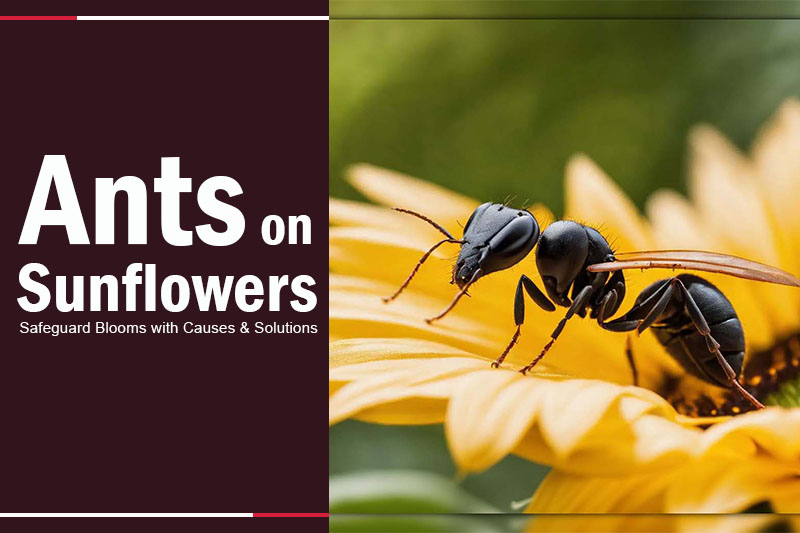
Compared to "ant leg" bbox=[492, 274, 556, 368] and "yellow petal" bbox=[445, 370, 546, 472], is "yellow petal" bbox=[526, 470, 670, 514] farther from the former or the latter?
"ant leg" bbox=[492, 274, 556, 368]

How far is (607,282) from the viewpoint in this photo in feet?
4.43

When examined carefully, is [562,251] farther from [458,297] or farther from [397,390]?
[397,390]

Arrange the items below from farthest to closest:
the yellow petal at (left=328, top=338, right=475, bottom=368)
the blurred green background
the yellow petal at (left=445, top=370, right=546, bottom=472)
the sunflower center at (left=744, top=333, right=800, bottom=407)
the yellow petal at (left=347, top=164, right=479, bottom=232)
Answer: the blurred green background < the yellow petal at (left=347, top=164, right=479, bottom=232) < the sunflower center at (left=744, top=333, right=800, bottom=407) < the yellow petal at (left=328, top=338, right=475, bottom=368) < the yellow petal at (left=445, top=370, right=546, bottom=472)

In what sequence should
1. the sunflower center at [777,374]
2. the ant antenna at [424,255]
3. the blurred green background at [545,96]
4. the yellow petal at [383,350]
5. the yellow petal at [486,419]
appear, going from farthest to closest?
1. the blurred green background at [545,96]
2. the sunflower center at [777,374]
3. the ant antenna at [424,255]
4. the yellow petal at [383,350]
5. the yellow petal at [486,419]

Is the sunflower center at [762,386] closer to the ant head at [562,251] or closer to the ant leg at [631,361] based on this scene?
the ant leg at [631,361]

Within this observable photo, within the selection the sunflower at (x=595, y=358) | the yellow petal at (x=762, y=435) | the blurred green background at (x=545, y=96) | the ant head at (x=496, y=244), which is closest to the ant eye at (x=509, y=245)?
the ant head at (x=496, y=244)

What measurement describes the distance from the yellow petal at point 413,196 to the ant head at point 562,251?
229mm

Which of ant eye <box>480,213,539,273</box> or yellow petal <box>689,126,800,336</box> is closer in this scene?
ant eye <box>480,213,539,273</box>

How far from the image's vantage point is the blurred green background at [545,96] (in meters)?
1.76

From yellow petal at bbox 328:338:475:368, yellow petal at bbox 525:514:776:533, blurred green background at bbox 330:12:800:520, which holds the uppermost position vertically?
blurred green background at bbox 330:12:800:520

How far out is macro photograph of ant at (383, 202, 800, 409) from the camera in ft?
4.05
